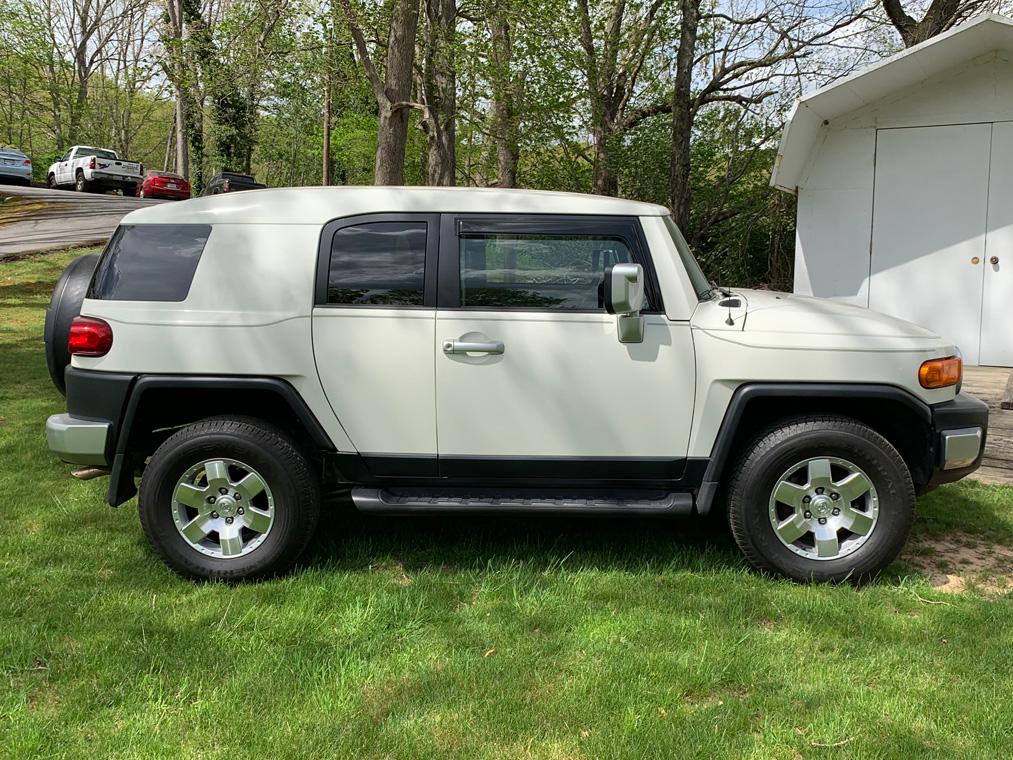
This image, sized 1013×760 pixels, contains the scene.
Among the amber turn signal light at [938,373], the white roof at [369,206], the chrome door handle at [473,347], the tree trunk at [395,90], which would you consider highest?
the tree trunk at [395,90]

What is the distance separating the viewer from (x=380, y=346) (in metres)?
3.94

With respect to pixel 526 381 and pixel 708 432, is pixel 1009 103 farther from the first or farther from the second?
pixel 526 381

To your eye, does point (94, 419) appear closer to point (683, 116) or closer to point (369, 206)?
point (369, 206)

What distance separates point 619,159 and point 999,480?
12556 millimetres

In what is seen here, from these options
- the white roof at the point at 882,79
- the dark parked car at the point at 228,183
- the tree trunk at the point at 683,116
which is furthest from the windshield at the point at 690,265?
the dark parked car at the point at 228,183

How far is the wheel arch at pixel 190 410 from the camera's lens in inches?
155

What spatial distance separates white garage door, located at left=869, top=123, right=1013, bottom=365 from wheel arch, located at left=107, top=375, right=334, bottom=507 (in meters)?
7.46

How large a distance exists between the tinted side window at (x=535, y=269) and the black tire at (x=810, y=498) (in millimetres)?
1114

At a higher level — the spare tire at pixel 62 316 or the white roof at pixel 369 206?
the white roof at pixel 369 206

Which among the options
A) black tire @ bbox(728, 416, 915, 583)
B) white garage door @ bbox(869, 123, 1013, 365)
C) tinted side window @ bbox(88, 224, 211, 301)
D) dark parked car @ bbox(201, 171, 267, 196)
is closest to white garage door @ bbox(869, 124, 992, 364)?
white garage door @ bbox(869, 123, 1013, 365)

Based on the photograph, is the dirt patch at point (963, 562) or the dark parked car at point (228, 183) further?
the dark parked car at point (228, 183)

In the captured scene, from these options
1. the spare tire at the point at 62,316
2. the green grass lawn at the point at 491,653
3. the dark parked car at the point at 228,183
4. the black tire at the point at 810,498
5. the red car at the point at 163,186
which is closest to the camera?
the green grass lawn at the point at 491,653

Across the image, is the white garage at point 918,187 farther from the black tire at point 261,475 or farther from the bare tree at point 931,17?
the black tire at point 261,475

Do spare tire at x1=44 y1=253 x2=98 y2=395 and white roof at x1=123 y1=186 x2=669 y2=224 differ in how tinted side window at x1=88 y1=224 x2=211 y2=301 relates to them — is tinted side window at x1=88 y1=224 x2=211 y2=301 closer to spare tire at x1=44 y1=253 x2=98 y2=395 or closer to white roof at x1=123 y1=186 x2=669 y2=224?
white roof at x1=123 y1=186 x2=669 y2=224
